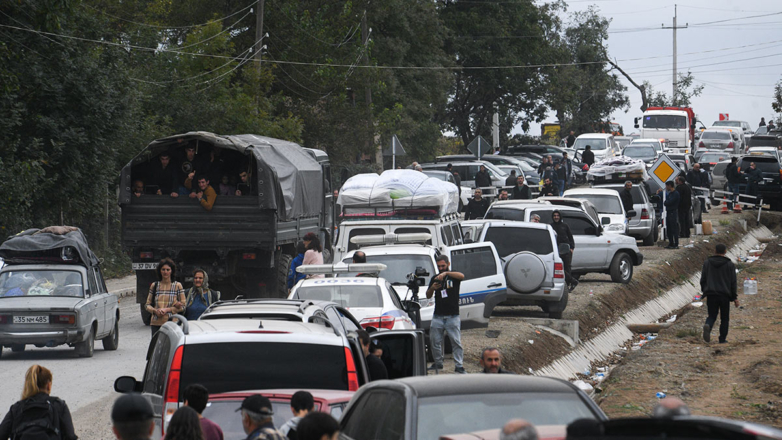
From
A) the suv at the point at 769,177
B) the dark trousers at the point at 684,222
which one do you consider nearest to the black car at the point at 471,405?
the dark trousers at the point at 684,222

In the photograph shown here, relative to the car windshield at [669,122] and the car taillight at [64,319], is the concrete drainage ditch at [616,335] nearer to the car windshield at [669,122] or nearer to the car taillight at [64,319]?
the car taillight at [64,319]

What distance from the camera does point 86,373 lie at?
14.3 m

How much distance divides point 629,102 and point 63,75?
76926mm

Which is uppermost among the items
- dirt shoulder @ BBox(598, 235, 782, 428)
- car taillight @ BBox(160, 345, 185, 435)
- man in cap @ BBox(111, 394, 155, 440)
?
man in cap @ BBox(111, 394, 155, 440)

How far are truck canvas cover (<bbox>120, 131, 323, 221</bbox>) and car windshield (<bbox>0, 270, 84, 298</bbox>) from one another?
2.73 metres

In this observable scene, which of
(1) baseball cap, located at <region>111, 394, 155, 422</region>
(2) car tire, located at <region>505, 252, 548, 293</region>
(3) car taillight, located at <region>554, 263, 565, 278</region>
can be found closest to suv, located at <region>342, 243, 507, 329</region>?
(2) car tire, located at <region>505, 252, 548, 293</region>

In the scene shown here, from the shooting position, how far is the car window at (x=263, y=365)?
22.2ft

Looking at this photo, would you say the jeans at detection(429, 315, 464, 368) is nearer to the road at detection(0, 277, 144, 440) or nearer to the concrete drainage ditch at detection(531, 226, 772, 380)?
the concrete drainage ditch at detection(531, 226, 772, 380)

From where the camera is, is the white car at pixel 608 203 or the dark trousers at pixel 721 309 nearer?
the dark trousers at pixel 721 309

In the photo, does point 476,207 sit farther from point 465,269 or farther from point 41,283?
point 41,283

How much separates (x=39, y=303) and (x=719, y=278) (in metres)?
A: 10.7

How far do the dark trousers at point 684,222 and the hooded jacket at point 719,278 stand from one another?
1408 cm

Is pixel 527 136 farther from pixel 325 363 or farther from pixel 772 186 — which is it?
pixel 325 363

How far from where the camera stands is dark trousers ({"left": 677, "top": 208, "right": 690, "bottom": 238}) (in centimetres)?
3163
